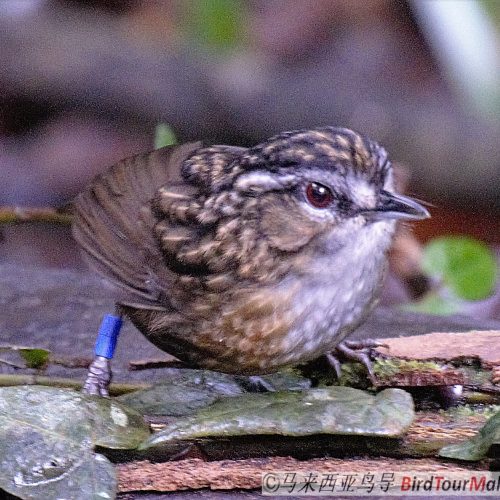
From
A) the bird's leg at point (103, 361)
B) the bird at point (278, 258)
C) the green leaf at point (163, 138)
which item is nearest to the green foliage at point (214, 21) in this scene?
the green leaf at point (163, 138)

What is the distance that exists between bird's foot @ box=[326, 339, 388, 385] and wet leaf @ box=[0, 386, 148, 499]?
0.64 meters

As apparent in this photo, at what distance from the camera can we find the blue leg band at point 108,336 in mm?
3141

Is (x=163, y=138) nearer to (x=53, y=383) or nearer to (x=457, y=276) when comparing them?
(x=53, y=383)

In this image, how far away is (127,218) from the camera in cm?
331

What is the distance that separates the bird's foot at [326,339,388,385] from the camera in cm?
285

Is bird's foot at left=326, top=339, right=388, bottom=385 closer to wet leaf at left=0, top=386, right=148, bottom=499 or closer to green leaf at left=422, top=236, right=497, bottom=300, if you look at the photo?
wet leaf at left=0, top=386, right=148, bottom=499

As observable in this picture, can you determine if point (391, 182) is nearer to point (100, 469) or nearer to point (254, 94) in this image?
point (100, 469)

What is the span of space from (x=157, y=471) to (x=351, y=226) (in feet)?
2.67

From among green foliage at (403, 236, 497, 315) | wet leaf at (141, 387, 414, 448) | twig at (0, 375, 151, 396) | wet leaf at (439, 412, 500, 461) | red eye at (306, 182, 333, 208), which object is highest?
red eye at (306, 182, 333, 208)

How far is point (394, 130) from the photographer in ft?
21.7

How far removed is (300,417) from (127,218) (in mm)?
1125

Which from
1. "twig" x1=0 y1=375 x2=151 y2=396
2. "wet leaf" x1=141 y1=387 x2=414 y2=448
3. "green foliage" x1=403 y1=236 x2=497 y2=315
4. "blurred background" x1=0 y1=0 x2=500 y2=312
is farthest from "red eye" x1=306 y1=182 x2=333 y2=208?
"blurred background" x1=0 y1=0 x2=500 y2=312

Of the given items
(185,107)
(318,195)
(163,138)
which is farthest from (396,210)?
(185,107)

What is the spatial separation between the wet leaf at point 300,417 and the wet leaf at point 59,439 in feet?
0.35
